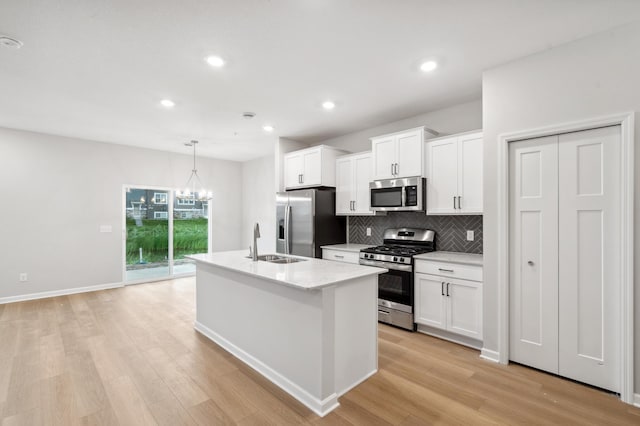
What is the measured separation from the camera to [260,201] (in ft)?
22.8

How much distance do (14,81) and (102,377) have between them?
3.01m

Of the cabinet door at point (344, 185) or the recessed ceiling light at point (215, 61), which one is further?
the cabinet door at point (344, 185)

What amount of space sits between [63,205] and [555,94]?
694 centimetres

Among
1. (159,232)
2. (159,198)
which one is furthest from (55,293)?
(159,198)

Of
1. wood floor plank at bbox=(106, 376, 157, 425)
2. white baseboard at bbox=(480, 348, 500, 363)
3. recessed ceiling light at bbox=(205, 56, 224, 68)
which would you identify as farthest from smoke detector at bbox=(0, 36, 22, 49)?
white baseboard at bbox=(480, 348, 500, 363)

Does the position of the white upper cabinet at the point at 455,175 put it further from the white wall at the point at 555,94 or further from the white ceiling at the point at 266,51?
the white ceiling at the point at 266,51

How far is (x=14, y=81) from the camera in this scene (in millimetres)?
2992

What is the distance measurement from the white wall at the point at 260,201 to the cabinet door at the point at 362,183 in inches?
99.2

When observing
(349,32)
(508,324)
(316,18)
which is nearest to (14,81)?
(316,18)

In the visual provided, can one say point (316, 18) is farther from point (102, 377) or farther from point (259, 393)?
point (102, 377)

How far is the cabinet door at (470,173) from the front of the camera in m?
3.22

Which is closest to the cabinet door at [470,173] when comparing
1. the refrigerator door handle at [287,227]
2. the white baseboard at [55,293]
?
the refrigerator door handle at [287,227]

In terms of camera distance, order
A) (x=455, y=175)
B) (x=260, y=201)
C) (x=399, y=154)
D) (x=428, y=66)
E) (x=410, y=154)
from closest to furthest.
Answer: (x=428, y=66) → (x=455, y=175) → (x=410, y=154) → (x=399, y=154) → (x=260, y=201)

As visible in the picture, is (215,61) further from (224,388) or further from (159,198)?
(159,198)
